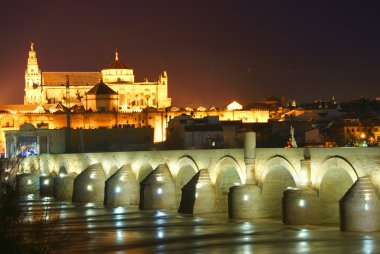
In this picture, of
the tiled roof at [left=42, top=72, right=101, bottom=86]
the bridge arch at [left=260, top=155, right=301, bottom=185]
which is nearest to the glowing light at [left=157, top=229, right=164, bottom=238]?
the bridge arch at [left=260, top=155, right=301, bottom=185]

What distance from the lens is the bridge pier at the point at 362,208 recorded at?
33844 millimetres

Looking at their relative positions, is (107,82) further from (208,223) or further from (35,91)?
(208,223)

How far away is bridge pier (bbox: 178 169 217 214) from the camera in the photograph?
1832 inches

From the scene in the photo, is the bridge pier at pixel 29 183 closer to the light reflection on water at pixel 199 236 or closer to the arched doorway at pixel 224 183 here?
the light reflection on water at pixel 199 236

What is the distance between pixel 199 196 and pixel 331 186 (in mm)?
8422

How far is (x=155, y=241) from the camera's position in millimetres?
37156

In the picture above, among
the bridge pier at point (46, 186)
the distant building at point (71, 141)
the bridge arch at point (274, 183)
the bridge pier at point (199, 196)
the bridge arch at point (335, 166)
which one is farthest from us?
the distant building at point (71, 141)

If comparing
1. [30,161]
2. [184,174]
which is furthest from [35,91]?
[184,174]

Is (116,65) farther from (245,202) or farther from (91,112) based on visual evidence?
(245,202)

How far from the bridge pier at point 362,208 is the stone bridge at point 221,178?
0.89 meters

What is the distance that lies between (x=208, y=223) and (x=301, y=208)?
5.53 meters

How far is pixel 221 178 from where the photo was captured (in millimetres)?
47719

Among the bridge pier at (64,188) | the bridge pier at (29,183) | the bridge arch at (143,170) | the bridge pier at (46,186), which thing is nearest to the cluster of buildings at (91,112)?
the bridge pier at (29,183)

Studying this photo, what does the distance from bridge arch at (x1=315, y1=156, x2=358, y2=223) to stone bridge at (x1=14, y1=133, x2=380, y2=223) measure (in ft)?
0.13
